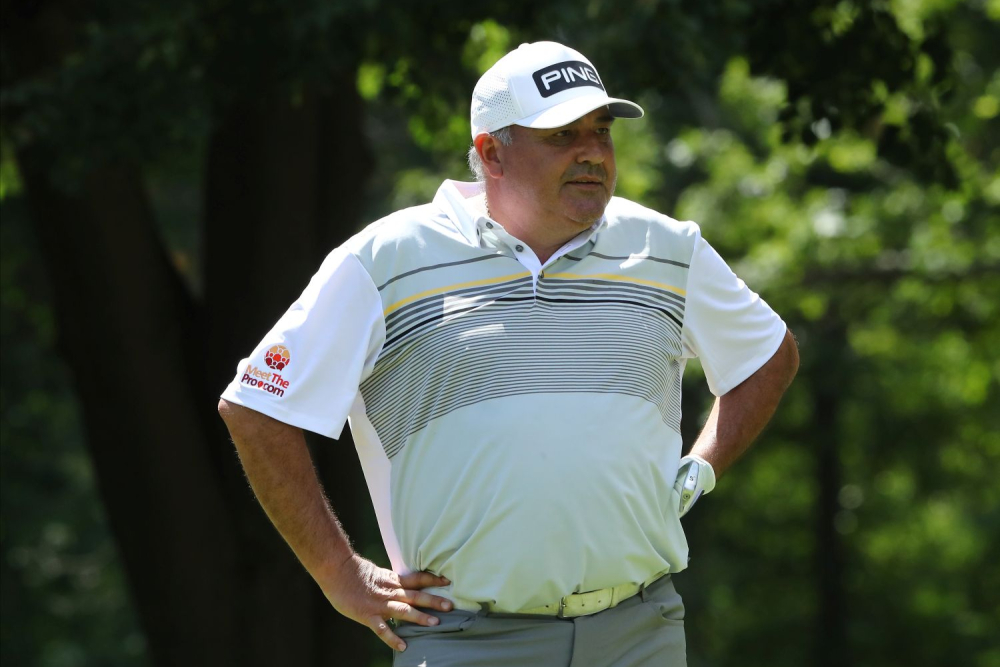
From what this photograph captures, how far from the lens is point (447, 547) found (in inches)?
115

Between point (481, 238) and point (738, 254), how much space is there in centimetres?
935

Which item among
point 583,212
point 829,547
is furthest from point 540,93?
point 829,547

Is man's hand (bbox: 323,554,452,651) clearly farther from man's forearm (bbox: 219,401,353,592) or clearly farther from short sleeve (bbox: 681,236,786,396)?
short sleeve (bbox: 681,236,786,396)

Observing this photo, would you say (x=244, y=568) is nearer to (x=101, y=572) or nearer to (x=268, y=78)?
(x=268, y=78)

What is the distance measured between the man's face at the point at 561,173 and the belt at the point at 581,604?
2.65ft

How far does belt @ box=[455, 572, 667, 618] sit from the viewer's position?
2.95m

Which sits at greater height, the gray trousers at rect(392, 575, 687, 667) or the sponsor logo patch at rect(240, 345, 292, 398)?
the sponsor logo patch at rect(240, 345, 292, 398)

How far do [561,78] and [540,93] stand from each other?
0.07 m

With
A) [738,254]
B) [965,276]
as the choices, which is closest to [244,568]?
[965,276]

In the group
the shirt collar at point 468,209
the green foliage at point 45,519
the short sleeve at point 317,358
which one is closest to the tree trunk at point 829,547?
the green foliage at point 45,519

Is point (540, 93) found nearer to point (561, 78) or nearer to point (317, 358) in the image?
point (561, 78)

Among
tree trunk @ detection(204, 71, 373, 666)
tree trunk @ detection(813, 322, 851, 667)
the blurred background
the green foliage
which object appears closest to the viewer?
the blurred background

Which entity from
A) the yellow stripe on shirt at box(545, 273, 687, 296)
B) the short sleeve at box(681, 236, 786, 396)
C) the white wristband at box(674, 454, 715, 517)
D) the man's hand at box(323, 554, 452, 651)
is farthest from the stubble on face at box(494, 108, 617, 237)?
the man's hand at box(323, 554, 452, 651)

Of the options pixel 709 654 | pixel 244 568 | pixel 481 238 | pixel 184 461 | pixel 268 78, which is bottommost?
pixel 709 654
